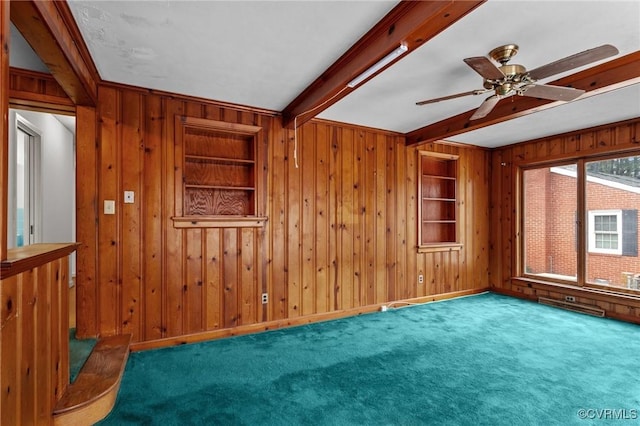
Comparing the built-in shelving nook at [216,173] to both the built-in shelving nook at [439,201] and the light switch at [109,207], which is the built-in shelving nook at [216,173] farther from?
the built-in shelving nook at [439,201]

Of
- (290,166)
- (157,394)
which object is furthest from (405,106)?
(157,394)

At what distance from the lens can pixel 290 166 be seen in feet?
12.3

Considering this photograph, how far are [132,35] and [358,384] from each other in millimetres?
2850

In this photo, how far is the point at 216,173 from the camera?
11.5 feet

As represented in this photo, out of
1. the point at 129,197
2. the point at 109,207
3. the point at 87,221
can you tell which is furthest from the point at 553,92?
the point at 87,221

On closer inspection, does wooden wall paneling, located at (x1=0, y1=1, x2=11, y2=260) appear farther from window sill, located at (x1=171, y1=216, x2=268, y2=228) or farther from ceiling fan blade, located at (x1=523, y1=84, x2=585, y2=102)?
ceiling fan blade, located at (x1=523, y1=84, x2=585, y2=102)

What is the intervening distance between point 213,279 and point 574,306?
15.1 ft

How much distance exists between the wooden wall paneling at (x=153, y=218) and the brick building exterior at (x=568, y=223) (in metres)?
5.17

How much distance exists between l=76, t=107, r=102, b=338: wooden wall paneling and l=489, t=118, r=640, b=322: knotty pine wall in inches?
217

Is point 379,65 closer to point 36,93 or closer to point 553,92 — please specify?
point 553,92

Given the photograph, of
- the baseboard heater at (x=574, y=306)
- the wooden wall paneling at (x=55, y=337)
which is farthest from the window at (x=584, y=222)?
the wooden wall paneling at (x=55, y=337)

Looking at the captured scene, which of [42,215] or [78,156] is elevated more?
[78,156]

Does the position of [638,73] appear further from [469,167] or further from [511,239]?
[511,239]

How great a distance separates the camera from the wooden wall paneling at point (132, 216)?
2963 millimetres
